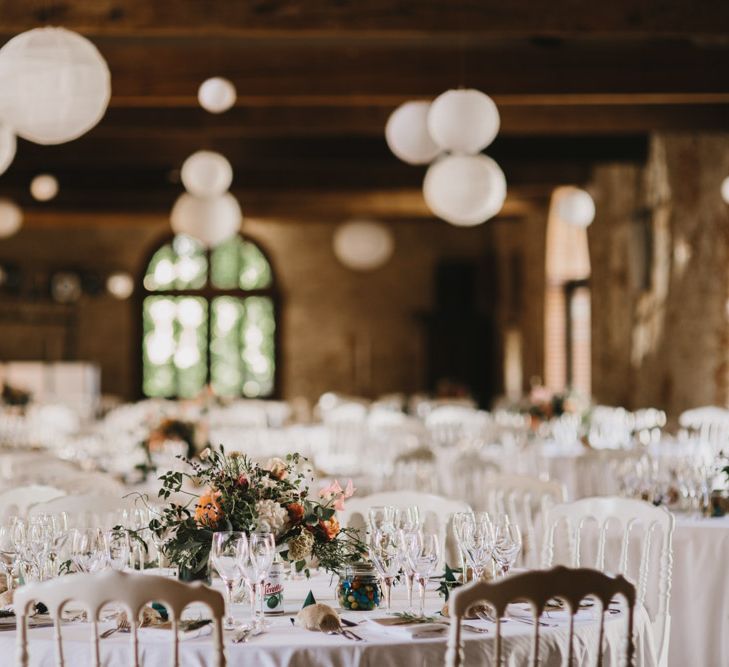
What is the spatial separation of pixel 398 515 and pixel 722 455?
2352 millimetres

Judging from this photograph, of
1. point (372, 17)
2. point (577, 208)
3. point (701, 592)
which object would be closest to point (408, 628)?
point (701, 592)

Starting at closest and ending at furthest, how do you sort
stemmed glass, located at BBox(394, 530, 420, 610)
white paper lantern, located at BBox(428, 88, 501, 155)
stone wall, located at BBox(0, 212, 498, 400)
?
stemmed glass, located at BBox(394, 530, 420, 610) < white paper lantern, located at BBox(428, 88, 501, 155) < stone wall, located at BBox(0, 212, 498, 400)

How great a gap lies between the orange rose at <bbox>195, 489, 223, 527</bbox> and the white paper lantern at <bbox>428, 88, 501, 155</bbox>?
281 centimetres

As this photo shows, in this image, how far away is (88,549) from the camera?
337 cm

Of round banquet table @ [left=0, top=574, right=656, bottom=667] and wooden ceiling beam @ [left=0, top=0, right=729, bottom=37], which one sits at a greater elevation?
wooden ceiling beam @ [left=0, top=0, right=729, bottom=37]

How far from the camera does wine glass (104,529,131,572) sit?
340 cm

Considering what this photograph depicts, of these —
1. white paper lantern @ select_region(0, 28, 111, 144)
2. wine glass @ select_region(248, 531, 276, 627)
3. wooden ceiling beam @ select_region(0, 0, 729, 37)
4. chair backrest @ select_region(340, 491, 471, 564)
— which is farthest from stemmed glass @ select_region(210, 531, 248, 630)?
wooden ceiling beam @ select_region(0, 0, 729, 37)

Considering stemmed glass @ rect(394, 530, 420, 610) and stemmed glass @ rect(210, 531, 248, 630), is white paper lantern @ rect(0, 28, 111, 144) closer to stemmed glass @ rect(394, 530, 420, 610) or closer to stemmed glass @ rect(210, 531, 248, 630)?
stemmed glass @ rect(210, 531, 248, 630)

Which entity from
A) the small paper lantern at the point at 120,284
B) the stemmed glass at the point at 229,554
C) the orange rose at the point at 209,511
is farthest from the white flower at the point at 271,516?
the small paper lantern at the point at 120,284

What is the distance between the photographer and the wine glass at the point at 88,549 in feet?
11.0

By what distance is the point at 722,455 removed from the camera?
5320mm

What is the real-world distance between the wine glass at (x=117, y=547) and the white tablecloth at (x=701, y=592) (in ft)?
8.37

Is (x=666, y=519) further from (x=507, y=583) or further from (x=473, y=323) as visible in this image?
(x=473, y=323)

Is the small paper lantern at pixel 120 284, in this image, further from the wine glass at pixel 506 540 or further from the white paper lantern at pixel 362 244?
the wine glass at pixel 506 540
